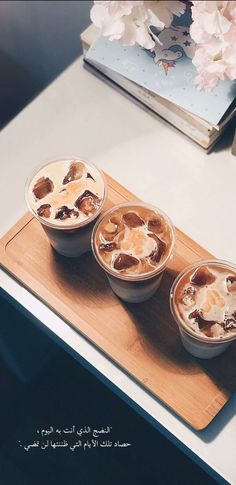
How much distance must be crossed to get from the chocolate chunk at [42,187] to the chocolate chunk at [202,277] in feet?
0.83

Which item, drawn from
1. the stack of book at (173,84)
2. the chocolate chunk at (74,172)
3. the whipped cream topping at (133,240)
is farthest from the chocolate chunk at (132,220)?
the stack of book at (173,84)

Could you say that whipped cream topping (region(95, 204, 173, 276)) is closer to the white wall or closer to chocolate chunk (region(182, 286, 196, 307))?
chocolate chunk (region(182, 286, 196, 307))

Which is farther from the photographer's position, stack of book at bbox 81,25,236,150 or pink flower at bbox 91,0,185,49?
stack of book at bbox 81,25,236,150

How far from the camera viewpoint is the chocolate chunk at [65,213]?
937mm

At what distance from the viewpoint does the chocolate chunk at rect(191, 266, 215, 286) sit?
2.95 feet

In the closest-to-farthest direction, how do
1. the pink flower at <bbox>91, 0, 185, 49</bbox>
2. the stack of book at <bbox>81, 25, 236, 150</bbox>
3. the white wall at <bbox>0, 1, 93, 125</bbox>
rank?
the pink flower at <bbox>91, 0, 185, 49</bbox> < the stack of book at <bbox>81, 25, 236, 150</bbox> < the white wall at <bbox>0, 1, 93, 125</bbox>

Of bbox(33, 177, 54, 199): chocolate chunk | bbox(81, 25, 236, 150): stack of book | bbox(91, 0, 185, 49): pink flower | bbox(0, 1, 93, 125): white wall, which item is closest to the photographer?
bbox(91, 0, 185, 49): pink flower

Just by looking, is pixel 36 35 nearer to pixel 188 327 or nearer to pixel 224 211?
pixel 224 211

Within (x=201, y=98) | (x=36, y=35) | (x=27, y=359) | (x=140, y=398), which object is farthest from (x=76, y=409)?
(x=36, y=35)

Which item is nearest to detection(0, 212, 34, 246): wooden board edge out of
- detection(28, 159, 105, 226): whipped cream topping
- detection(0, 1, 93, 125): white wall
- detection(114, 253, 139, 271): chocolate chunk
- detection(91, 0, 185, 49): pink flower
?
detection(28, 159, 105, 226): whipped cream topping

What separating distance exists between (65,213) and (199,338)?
0.89ft

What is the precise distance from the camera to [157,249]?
0.91m

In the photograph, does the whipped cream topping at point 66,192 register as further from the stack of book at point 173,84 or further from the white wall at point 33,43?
the white wall at point 33,43

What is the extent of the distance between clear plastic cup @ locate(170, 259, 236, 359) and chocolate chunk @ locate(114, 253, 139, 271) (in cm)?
7
